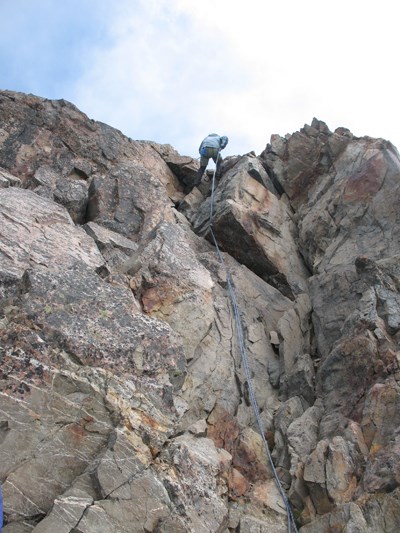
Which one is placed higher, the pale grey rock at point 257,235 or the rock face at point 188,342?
the pale grey rock at point 257,235

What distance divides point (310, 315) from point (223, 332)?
11.5 ft

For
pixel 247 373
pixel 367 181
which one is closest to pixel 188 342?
pixel 247 373

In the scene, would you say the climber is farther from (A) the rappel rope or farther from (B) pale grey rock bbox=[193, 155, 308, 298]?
(A) the rappel rope

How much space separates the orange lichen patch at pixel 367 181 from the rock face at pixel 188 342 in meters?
0.07

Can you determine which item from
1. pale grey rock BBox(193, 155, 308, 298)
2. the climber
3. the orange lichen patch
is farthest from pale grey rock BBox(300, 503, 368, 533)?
the climber

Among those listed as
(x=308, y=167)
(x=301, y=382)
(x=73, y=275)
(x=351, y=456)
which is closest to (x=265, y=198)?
(x=308, y=167)

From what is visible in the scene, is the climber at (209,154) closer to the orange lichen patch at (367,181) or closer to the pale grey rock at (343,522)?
the orange lichen patch at (367,181)

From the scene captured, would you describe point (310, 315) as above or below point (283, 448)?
above

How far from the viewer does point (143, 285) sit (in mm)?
16203

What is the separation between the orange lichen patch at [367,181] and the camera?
2088 centimetres

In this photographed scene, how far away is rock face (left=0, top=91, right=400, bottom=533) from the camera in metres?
11.1

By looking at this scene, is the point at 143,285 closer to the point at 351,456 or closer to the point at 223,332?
the point at 223,332

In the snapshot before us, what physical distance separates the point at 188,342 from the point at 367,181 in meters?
9.88

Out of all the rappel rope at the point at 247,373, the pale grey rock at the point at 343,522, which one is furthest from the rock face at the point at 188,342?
the rappel rope at the point at 247,373
